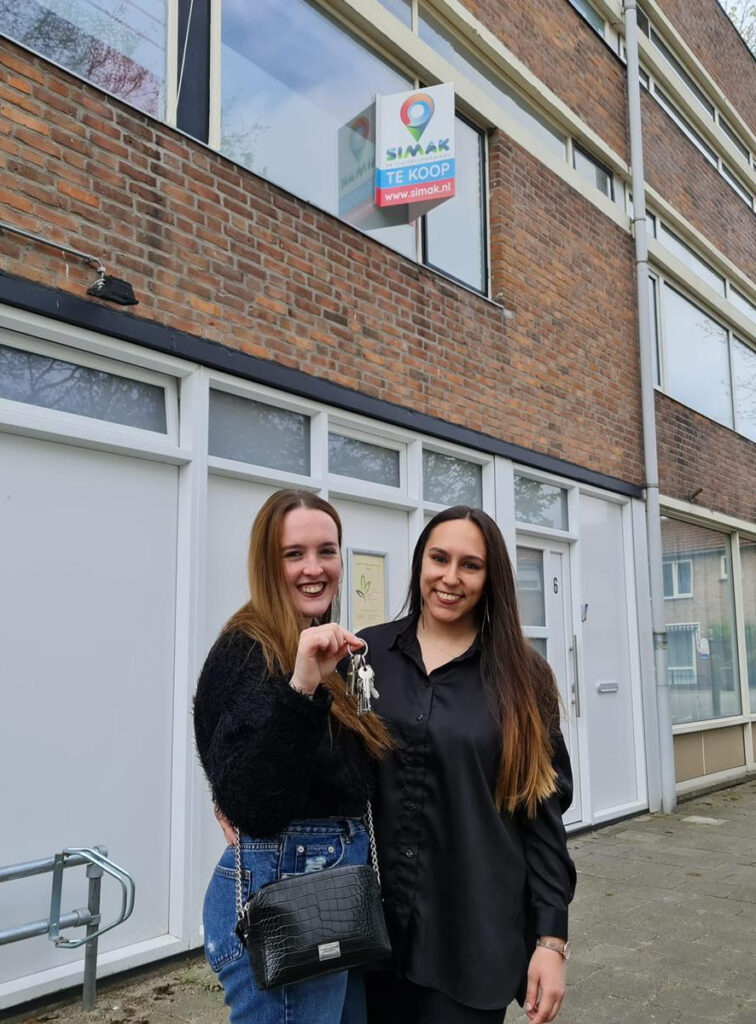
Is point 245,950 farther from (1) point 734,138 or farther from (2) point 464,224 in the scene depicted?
(1) point 734,138

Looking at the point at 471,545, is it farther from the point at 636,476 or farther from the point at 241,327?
the point at 636,476

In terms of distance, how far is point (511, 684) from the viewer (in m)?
2.19

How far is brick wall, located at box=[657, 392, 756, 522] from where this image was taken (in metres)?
9.96

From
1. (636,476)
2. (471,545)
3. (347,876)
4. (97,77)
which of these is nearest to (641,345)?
(636,476)

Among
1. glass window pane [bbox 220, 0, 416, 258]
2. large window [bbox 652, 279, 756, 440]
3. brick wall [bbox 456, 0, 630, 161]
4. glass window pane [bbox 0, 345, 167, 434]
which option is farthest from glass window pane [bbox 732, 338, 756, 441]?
glass window pane [bbox 0, 345, 167, 434]

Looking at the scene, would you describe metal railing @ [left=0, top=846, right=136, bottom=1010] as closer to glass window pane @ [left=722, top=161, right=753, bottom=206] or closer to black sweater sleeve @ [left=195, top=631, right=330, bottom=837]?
black sweater sleeve @ [left=195, top=631, right=330, bottom=837]

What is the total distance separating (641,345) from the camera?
9375 millimetres

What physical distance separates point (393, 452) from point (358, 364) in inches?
30.7

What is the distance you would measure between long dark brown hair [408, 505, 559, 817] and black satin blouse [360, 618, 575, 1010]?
4cm

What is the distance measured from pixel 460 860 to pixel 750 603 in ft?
36.8

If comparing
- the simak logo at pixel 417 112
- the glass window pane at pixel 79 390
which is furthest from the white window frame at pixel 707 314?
the glass window pane at pixel 79 390

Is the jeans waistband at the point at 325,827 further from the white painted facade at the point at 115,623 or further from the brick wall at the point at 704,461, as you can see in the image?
the brick wall at the point at 704,461

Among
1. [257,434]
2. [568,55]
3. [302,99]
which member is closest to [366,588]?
[257,434]

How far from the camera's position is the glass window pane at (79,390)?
4.25 metres
